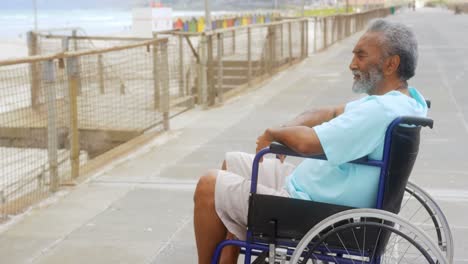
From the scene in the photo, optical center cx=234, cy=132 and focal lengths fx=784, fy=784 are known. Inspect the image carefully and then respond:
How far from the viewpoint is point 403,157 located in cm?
311

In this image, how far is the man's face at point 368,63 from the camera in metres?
3.24

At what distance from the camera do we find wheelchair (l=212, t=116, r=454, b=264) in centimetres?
306

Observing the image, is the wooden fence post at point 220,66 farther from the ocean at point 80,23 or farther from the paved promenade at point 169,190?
the ocean at point 80,23

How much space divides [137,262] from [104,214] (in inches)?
40.9

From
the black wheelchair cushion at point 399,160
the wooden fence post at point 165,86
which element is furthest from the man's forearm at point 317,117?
the wooden fence post at point 165,86

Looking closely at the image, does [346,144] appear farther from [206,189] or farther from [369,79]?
[206,189]

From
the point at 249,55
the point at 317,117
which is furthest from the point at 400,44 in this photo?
the point at 249,55

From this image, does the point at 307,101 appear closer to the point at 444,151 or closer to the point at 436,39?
the point at 444,151

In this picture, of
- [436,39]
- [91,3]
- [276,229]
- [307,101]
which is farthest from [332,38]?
[91,3]

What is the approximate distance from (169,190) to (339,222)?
3226 mm

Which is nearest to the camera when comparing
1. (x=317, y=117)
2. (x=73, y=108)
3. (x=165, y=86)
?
(x=317, y=117)

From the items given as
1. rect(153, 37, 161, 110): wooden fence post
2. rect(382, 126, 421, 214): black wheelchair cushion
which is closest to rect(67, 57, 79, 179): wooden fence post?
rect(153, 37, 161, 110): wooden fence post

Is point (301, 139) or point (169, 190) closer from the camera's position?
point (301, 139)

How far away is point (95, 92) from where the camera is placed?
35.8 ft
